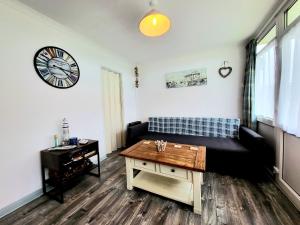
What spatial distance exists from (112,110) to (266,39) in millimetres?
3241

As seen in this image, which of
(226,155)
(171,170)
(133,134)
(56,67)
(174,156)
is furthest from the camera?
(133,134)

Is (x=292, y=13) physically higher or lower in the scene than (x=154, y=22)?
higher

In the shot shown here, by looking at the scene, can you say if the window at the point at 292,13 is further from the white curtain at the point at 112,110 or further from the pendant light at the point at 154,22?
the white curtain at the point at 112,110

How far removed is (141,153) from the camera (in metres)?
1.84

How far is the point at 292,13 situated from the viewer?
1.63 metres

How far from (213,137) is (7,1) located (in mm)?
3648

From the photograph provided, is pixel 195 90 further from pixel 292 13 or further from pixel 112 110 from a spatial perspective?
pixel 112 110

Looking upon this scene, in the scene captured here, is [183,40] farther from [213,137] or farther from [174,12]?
[213,137]

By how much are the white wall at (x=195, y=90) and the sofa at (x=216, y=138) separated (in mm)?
318

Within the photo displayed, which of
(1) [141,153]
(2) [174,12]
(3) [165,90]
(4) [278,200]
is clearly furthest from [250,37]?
(1) [141,153]

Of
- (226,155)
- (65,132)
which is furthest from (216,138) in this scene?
(65,132)

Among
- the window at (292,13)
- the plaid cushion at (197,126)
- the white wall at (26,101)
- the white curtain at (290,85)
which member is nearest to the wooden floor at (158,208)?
the white wall at (26,101)

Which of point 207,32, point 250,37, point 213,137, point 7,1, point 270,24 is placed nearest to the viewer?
point 7,1

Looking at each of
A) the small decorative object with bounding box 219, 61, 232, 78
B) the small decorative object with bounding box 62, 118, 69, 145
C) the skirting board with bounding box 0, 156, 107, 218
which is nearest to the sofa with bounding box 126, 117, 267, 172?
the small decorative object with bounding box 219, 61, 232, 78
